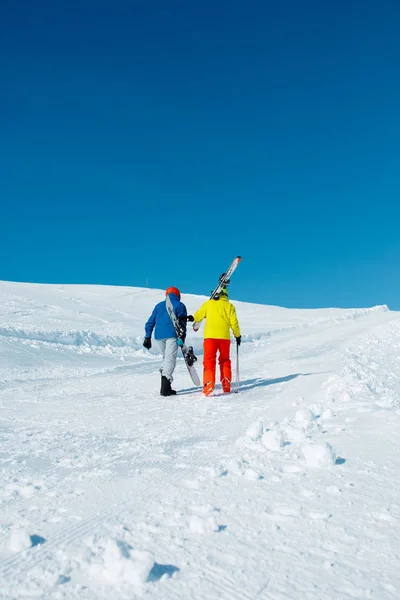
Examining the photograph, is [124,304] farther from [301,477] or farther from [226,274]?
[301,477]

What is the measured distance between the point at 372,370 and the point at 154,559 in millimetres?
10055

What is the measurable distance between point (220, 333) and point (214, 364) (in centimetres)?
64

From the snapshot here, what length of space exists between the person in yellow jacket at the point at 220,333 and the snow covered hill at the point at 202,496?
0.83 m

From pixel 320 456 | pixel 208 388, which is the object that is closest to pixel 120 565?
pixel 320 456

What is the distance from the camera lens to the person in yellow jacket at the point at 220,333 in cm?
931

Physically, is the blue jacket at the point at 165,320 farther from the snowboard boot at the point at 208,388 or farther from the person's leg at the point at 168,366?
the snowboard boot at the point at 208,388

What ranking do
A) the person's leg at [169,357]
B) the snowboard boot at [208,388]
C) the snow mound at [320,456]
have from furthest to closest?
the person's leg at [169,357] → the snowboard boot at [208,388] → the snow mound at [320,456]

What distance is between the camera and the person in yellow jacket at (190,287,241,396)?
9312mm

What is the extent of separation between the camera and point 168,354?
944 centimetres

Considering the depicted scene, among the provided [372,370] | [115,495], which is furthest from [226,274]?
[115,495]

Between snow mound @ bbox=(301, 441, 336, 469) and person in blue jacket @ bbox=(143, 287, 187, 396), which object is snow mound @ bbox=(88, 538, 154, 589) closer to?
snow mound @ bbox=(301, 441, 336, 469)

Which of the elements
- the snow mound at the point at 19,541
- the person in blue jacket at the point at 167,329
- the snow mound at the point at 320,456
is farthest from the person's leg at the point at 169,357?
the snow mound at the point at 19,541

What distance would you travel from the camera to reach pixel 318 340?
1955 cm

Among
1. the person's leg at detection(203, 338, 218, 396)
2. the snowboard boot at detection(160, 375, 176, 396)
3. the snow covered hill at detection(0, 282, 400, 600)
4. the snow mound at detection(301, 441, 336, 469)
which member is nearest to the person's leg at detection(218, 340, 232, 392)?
the person's leg at detection(203, 338, 218, 396)
